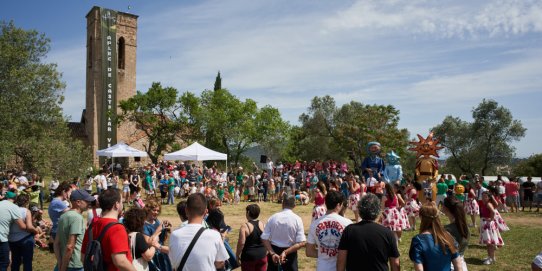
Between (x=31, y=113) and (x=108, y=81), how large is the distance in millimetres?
16195

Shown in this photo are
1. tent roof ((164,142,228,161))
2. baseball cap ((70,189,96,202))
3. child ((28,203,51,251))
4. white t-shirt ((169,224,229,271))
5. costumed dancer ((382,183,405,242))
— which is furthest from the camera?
tent roof ((164,142,228,161))

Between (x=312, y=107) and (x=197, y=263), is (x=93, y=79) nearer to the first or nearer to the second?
(x=312, y=107)

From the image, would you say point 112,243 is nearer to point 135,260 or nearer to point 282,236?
point 135,260

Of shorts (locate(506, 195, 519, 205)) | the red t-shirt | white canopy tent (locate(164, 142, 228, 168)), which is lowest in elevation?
shorts (locate(506, 195, 519, 205))

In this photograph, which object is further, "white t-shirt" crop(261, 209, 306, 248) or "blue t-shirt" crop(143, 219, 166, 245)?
"blue t-shirt" crop(143, 219, 166, 245)

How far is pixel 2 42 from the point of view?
19766 millimetres

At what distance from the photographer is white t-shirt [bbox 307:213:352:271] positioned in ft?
14.0

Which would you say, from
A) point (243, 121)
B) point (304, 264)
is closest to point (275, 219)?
point (304, 264)

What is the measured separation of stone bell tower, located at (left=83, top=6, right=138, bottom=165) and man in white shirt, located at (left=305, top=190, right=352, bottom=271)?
3435 centimetres

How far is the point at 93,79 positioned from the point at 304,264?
3532 centimetres

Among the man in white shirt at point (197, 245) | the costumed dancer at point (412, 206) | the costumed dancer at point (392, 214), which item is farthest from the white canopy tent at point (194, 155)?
the man in white shirt at point (197, 245)

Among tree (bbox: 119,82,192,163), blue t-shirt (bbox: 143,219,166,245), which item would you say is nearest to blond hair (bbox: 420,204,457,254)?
blue t-shirt (bbox: 143,219,166,245)

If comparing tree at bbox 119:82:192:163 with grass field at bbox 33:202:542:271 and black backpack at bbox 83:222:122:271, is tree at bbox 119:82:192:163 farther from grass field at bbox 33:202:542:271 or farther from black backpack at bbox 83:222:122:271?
black backpack at bbox 83:222:122:271

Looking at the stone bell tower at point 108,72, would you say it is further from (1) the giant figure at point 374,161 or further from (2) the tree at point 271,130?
(1) the giant figure at point 374,161
